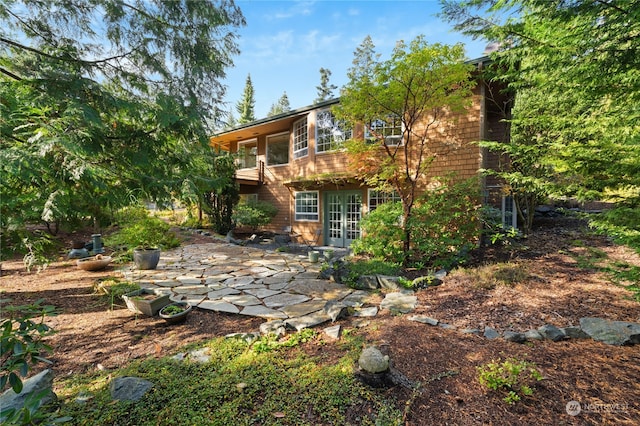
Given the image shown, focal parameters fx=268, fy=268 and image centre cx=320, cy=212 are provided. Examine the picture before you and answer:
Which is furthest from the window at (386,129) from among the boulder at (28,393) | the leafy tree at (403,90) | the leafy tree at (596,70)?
the boulder at (28,393)

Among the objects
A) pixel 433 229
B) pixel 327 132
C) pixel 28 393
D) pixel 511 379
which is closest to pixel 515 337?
pixel 511 379

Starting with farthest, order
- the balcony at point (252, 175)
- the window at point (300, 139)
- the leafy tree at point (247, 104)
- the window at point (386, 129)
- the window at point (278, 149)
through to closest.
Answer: the leafy tree at point (247, 104)
the window at point (278, 149)
the balcony at point (252, 175)
the window at point (300, 139)
the window at point (386, 129)

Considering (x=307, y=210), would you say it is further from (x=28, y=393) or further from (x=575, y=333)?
(x=28, y=393)

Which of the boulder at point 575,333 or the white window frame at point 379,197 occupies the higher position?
the white window frame at point 379,197

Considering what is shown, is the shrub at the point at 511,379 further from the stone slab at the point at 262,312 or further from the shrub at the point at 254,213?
the shrub at the point at 254,213

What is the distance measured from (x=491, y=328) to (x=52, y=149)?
183 inches

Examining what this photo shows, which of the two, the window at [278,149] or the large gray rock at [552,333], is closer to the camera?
the large gray rock at [552,333]

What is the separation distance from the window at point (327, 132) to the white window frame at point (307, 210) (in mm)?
1790

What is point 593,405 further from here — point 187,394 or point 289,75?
point 289,75

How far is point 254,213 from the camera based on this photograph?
429 inches

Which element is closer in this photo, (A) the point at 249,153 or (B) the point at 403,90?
(B) the point at 403,90

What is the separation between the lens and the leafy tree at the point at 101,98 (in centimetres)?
217

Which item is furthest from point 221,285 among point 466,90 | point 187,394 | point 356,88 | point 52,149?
point 466,90

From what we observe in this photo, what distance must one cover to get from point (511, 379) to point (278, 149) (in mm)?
11939
